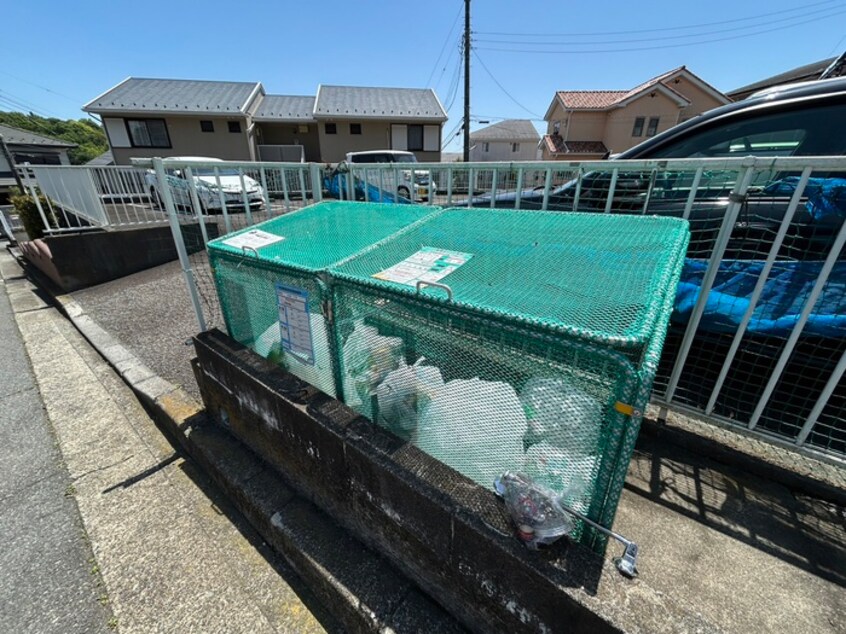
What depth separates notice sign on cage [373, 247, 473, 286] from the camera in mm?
1396

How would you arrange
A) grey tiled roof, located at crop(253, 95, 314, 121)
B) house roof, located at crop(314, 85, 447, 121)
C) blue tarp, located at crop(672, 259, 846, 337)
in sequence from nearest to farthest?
1. blue tarp, located at crop(672, 259, 846, 337)
2. house roof, located at crop(314, 85, 447, 121)
3. grey tiled roof, located at crop(253, 95, 314, 121)

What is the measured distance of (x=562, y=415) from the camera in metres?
1.10

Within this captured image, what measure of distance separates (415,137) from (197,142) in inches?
416

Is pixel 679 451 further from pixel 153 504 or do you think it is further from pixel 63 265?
pixel 63 265

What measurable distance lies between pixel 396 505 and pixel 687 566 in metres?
1.21

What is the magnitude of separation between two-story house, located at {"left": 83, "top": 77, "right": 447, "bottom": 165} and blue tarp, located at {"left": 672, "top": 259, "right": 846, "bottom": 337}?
728 inches

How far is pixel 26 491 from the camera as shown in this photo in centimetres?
228

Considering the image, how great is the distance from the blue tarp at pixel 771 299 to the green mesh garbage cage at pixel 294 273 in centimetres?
151

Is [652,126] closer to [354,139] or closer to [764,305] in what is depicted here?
[354,139]

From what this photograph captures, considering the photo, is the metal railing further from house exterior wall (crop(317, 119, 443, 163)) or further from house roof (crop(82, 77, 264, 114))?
house exterior wall (crop(317, 119, 443, 163))

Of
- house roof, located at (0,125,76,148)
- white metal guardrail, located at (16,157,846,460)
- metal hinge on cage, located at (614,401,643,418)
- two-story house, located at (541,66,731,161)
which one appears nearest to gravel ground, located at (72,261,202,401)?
white metal guardrail, located at (16,157,846,460)

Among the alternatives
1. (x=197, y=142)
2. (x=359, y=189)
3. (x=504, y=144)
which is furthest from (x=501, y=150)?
(x=359, y=189)

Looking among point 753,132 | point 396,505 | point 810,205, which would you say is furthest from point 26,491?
point 753,132

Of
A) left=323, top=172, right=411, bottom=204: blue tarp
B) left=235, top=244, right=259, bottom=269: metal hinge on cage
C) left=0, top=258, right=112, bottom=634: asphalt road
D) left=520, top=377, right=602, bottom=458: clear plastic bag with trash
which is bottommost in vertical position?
left=0, top=258, right=112, bottom=634: asphalt road
